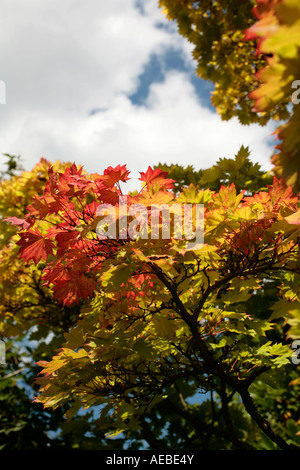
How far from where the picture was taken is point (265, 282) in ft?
10.9

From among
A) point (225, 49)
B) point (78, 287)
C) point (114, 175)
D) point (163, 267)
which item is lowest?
→ point (78, 287)

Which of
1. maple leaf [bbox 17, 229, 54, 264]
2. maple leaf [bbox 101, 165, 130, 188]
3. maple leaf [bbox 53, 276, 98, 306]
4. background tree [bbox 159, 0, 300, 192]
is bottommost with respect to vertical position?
maple leaf [bbox 53, 276, 98, 306]

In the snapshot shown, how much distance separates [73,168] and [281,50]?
50.8 inches

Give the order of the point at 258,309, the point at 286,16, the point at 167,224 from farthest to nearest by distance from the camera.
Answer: the point at 258,309 → the point at 167,224 → the point at 286,16

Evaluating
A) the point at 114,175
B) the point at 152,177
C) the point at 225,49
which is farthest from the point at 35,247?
the point at 225,49

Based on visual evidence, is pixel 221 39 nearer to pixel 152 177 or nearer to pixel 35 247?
pixel 152 177

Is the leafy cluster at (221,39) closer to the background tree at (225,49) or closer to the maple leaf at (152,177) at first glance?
the background tree at (225,49)

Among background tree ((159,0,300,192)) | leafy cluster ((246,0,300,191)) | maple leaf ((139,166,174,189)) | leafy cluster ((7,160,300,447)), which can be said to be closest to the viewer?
leafy cluster ((246,0,300,191))

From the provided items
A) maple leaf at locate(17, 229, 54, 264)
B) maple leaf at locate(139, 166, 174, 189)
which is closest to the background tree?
maple leaf at locate(139, 166, 174, 189)

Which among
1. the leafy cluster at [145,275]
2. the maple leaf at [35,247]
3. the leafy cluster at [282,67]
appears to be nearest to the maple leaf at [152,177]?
the leafy cluster at [145,275]

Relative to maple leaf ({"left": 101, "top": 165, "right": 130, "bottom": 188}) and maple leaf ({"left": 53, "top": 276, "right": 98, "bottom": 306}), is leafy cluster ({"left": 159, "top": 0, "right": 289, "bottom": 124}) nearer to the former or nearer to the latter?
maple leaf ({"left": 101, "top": 165, "right": 130, "bottom": 188})

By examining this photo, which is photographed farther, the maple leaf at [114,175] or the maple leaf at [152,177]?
the maple leaf at [152,177]
